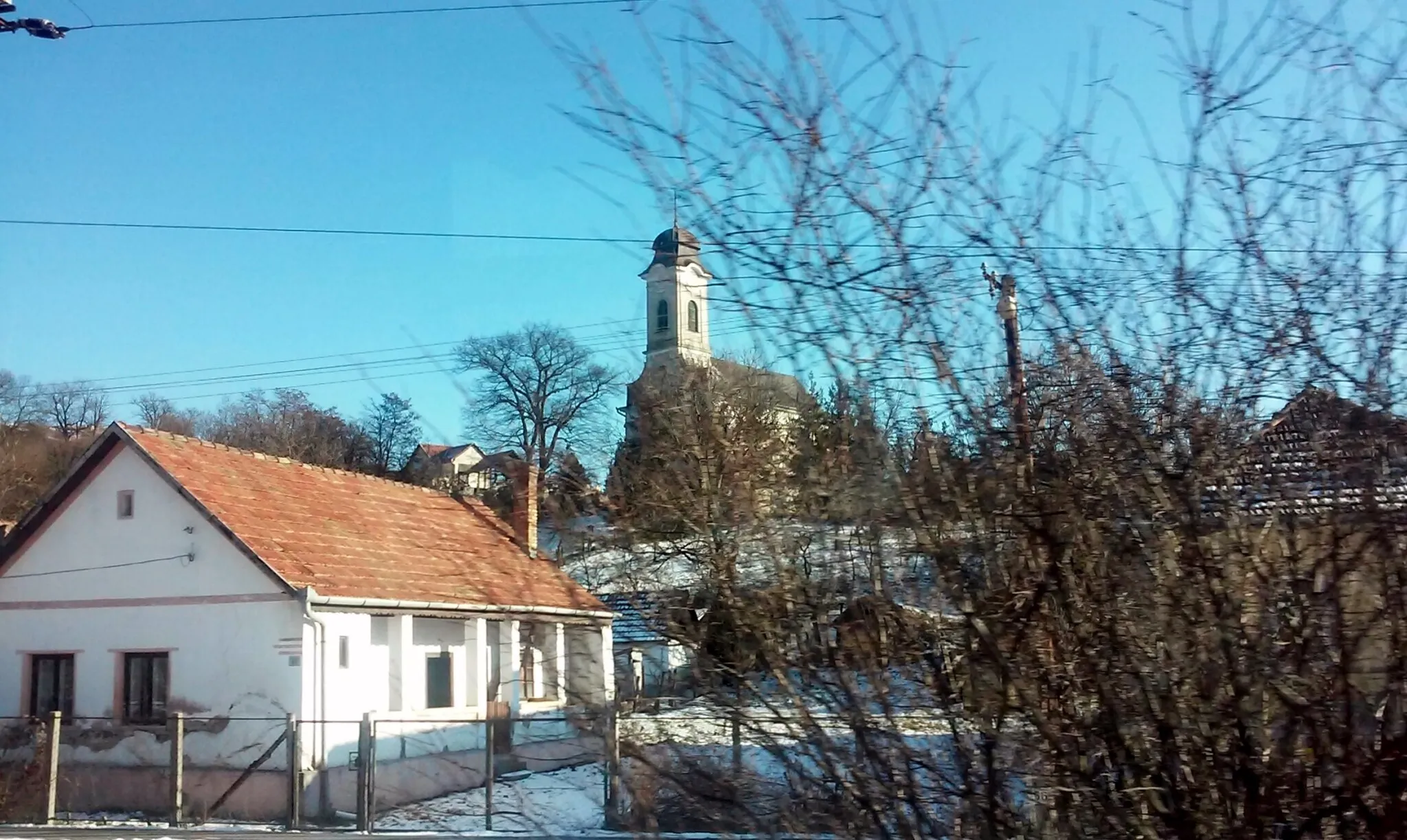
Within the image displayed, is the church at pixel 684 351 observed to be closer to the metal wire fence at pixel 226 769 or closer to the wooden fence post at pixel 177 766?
the metal wire fence at pixel 226 769

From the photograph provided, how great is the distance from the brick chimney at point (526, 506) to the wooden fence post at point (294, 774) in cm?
1320

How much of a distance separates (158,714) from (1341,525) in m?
17.5

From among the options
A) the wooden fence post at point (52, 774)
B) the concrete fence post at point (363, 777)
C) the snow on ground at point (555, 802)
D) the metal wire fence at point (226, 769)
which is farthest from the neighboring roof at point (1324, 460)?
the wooden fence post at point (52, 774)

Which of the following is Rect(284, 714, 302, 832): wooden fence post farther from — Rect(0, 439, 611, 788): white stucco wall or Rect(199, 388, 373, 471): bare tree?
Rect(199, 388, 373, 471): bare tree

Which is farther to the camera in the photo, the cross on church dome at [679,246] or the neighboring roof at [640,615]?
the cross on church dome at [679,246]

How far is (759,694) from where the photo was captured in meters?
2.47

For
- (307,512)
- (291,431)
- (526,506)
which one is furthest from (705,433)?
(291,431)

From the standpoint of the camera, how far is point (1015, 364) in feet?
8.52

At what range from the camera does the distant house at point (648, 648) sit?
2.51 meters

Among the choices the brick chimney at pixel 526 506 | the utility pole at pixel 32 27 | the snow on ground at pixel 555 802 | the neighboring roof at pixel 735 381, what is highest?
the utility pole at pixel 32 27

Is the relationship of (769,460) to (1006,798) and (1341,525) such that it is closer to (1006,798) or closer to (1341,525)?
(1006,798)

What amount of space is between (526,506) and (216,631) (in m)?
15.6

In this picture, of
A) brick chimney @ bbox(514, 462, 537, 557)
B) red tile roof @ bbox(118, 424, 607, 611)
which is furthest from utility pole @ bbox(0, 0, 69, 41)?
brick chimney @ bbox(514, 462, 537, 557)

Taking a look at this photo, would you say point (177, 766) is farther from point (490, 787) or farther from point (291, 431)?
point (291, 431)
